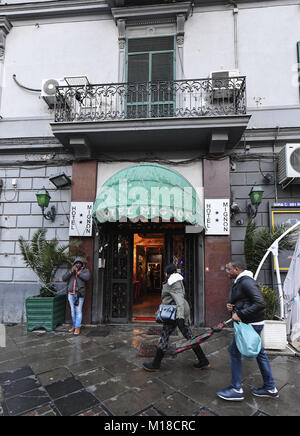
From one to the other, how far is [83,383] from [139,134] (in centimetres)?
A: 588

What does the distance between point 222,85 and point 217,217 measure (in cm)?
387

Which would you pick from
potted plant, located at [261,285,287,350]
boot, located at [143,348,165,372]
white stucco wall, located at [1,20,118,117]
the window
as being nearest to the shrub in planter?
potted plant, located at [261,285,287,350]

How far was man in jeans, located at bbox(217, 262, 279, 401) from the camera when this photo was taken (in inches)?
127

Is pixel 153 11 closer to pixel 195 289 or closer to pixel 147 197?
pixel 147 197

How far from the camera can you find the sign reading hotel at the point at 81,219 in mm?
7160

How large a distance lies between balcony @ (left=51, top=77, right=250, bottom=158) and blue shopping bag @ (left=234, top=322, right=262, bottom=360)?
5.12 metres

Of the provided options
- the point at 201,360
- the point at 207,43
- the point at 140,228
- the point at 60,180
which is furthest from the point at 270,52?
the point at 201,360

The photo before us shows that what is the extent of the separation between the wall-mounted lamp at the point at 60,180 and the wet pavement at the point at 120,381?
167 inches

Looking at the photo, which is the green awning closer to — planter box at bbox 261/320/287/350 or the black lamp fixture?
the black lamp fixture

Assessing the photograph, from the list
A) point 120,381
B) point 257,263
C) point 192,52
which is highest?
point 192,52

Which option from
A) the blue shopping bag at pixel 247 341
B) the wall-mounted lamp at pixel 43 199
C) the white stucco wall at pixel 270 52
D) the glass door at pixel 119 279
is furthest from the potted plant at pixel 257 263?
the wall-mounted lamp at pixel 43 199

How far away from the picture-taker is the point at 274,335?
16.9ft

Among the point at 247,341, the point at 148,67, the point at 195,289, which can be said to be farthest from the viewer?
the point at 148,67

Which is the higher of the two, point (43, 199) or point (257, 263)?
point (43, 199)
